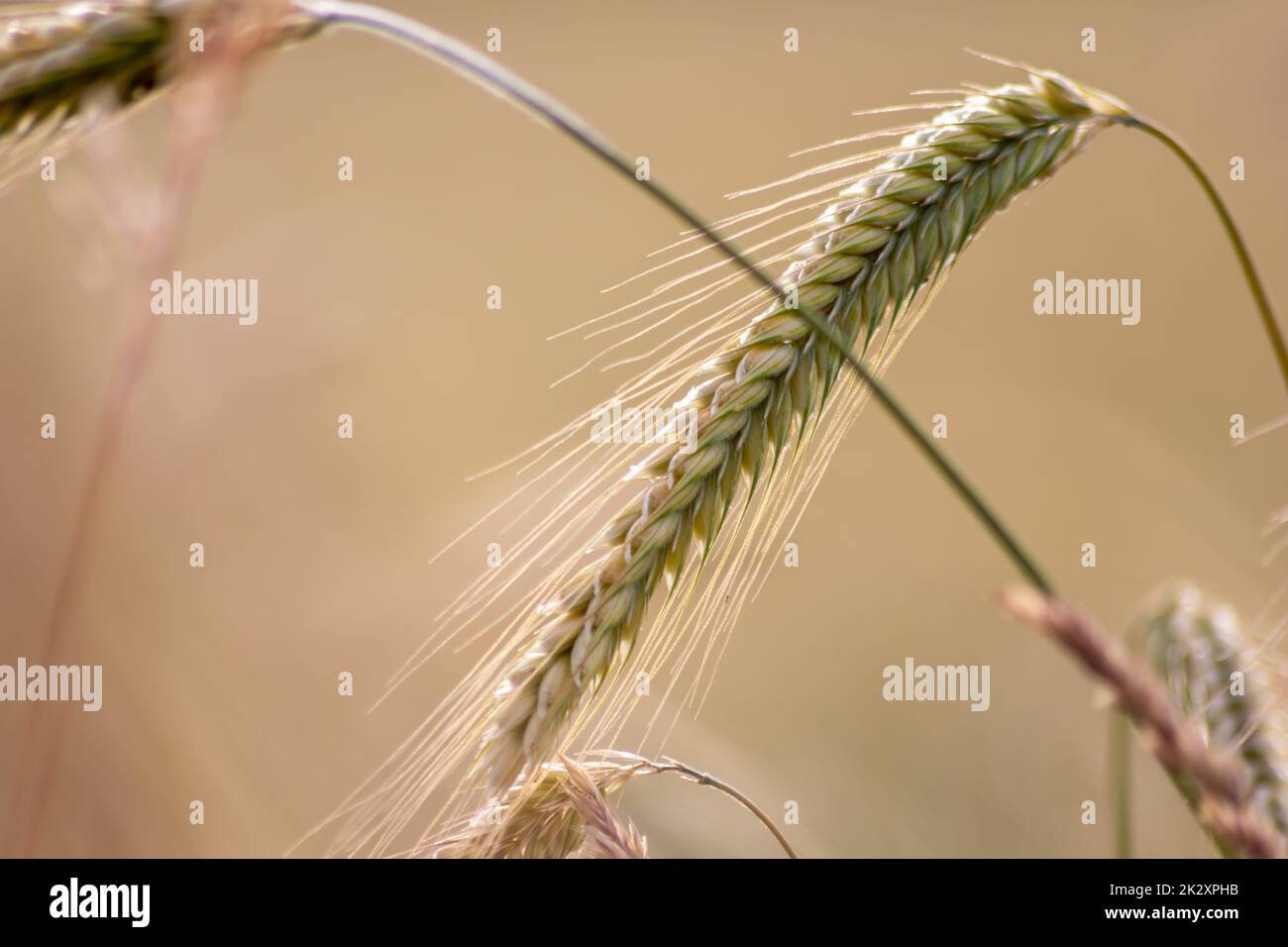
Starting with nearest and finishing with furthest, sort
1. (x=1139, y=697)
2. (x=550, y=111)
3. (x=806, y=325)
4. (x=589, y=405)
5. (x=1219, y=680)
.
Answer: (x=1139, y=697) → (x=550, y=111) → (x=806, y=325) → (x=1219, y=680) → (x=589, y=405)

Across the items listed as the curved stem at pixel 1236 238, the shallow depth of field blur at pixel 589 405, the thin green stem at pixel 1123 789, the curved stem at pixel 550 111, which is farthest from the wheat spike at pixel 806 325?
the shallow depth of field blur at pixel 589 405

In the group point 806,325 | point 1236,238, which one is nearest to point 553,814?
point 806,325

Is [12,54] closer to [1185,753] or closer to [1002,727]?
[1185,753]

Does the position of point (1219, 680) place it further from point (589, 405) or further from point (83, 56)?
point (589, 405)

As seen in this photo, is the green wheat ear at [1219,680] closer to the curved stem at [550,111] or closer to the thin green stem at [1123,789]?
the thin green stem at [1123,789]
